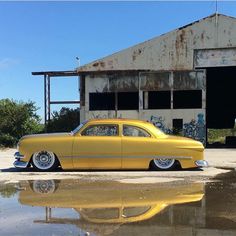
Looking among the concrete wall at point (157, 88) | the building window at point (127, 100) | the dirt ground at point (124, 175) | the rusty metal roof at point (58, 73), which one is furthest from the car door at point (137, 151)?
the rusty metal roof at point (58, 73)

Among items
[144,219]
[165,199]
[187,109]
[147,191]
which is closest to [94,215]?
[144,219]

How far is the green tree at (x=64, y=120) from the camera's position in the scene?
116ft

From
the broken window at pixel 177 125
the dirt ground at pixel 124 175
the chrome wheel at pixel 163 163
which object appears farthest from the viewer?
the broken window at pixel 177 125

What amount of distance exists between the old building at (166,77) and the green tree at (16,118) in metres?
3.58

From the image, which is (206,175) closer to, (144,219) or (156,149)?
(156,149)

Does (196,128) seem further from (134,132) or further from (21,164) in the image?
(21,164)

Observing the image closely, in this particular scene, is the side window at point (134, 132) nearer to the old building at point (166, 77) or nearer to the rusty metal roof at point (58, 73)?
the old building at point (166, 77)

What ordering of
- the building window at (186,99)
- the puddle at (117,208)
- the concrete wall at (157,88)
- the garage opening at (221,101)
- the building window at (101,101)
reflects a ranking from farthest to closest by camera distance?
the garage opening at (221,101) → the building window at (101,101) → the building window at (186,99) → the concrete wall at (157,88) → the puddle at (117,208)

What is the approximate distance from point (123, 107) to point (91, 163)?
63.5 ft

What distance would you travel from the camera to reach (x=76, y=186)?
9.72 meters

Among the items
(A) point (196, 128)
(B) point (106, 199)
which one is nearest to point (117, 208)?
(B) point (106, 199)

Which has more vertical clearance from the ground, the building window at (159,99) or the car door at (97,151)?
the building window at (159,99)

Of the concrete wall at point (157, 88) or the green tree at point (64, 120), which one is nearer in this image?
the concrete wall at point (157, 88)

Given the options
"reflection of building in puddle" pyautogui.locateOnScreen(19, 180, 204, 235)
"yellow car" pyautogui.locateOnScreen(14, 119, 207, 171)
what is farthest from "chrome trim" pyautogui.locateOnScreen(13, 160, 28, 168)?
"reflection of building in puddle" pyautogui.locateOnScreen(19, 180, 204, 235)
